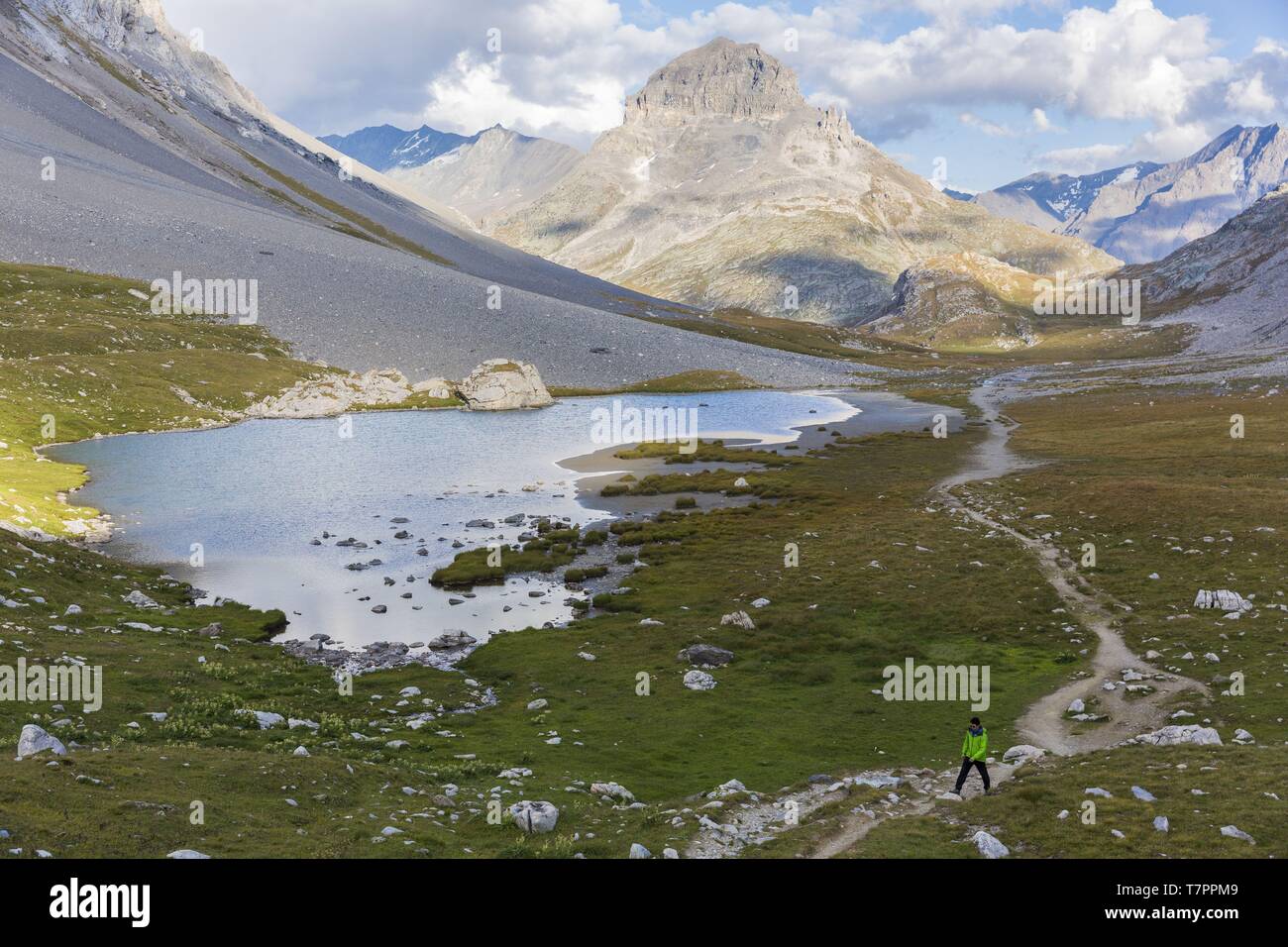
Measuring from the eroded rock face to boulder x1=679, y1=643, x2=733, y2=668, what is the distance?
109 metres

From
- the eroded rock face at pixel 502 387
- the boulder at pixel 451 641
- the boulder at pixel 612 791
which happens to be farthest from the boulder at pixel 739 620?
the eroded rock face at pixel 502 387

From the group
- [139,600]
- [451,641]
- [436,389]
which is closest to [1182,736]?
[451,641]

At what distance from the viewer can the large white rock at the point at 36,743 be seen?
749 inches

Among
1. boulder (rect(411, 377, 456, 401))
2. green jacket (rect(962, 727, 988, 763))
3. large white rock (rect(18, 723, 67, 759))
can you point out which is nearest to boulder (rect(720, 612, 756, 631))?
green jacket (rect(962, 727, 988, 763))

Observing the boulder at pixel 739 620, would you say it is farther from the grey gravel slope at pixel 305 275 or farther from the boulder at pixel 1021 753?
the grey gravel slope at pixel 305 275

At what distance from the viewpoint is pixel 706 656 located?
3766cm

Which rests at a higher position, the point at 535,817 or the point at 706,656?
the point at 535,817

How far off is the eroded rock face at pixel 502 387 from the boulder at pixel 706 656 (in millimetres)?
109498

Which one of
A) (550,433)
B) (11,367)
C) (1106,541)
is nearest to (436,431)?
(550,433)

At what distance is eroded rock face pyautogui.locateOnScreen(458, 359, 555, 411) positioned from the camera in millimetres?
144250

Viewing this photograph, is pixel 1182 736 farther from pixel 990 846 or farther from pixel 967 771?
pixel 990 846

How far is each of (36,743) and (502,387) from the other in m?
129
